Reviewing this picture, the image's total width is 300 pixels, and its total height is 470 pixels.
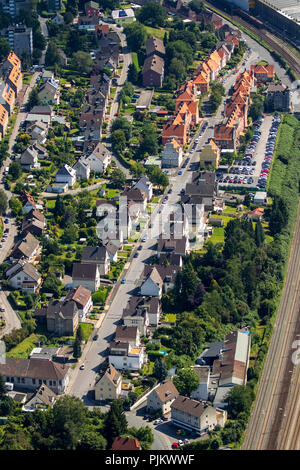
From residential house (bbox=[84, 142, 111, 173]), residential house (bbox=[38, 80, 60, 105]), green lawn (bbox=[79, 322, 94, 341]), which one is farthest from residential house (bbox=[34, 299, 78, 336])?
residential house (bbox=[38, 80, 60, 105])

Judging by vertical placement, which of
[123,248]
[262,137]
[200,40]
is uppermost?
[200,40]

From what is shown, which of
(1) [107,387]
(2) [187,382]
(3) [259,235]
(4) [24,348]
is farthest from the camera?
(3) [259,235]

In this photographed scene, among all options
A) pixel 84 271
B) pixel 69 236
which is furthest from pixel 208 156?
pixel 84 271

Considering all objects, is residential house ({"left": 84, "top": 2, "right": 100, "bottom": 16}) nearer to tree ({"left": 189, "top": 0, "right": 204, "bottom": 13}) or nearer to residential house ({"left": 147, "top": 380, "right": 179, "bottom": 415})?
tree ({"left": 189, "top": 0, "right": 204, "bottom": 13})

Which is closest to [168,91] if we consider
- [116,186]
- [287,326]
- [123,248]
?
[116,186]

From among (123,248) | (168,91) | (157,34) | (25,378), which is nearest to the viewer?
(25,378)

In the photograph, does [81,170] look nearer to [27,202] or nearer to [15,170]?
[15,170]
